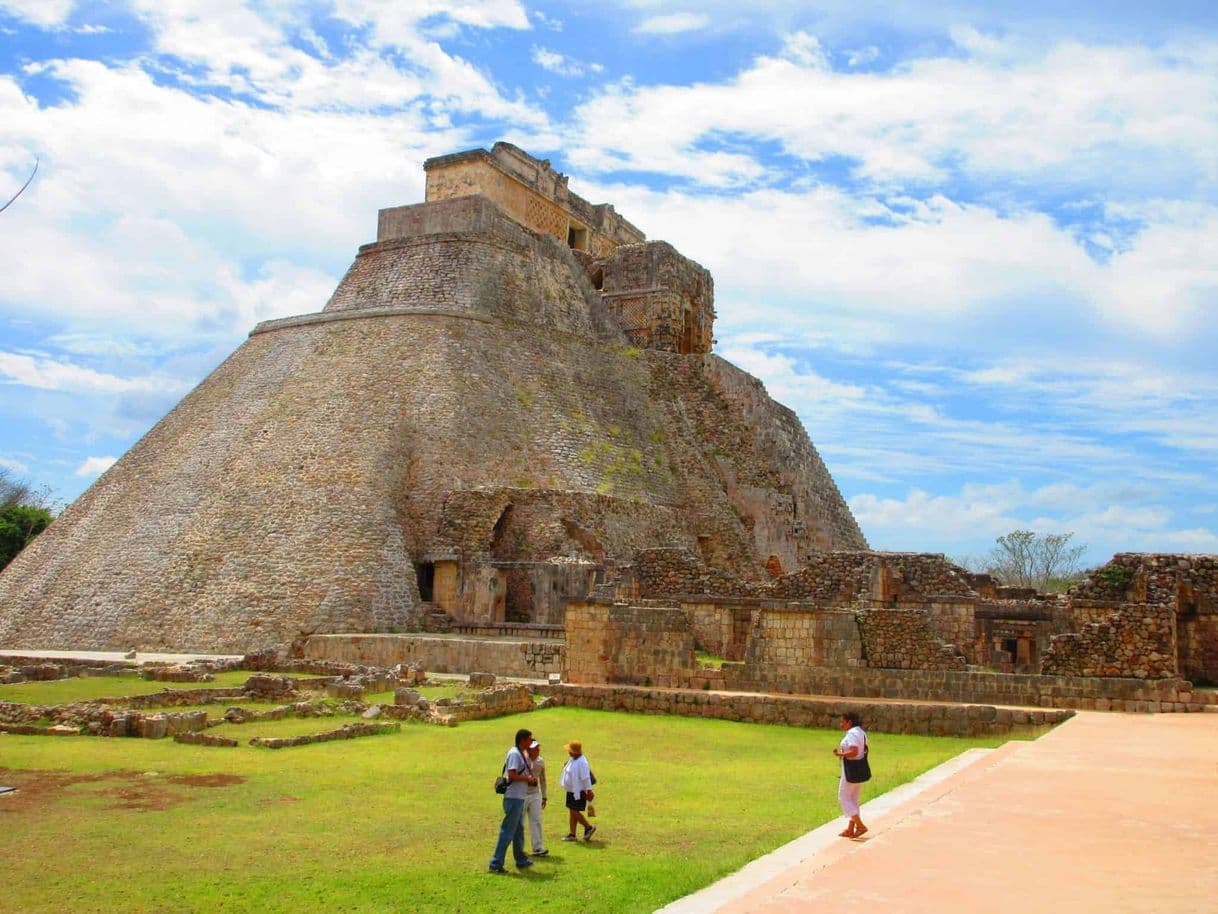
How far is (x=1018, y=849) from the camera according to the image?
664cm

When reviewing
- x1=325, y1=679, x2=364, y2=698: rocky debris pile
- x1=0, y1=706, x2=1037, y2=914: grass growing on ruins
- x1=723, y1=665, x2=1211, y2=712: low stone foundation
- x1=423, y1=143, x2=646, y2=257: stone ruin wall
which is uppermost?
x1=423, y1=143, x2=646, y2=257: stone ruin wall

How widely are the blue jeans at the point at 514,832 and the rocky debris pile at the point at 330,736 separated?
5.32m

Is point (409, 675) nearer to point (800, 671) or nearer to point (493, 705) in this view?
point (493, 705)

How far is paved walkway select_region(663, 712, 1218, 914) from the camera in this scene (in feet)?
18.7

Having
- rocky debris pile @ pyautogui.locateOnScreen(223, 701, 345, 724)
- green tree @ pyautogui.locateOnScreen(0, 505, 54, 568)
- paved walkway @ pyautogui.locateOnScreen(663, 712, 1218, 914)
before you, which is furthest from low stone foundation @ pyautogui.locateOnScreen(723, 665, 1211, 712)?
green tree @ pyautogui.locateOnScreen(0, 505, 54, 568)

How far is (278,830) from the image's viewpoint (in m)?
8.32

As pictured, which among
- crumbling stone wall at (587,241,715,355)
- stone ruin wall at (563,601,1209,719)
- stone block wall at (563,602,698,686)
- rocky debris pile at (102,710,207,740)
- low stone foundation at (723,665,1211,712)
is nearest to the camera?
rocky debris pile at (102,710,207,740)

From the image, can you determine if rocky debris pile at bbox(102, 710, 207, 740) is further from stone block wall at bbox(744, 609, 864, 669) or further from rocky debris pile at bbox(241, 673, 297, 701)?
stone block wall at bbox(744, 609, 864, 669)

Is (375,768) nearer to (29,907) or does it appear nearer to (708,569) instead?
(29,907)

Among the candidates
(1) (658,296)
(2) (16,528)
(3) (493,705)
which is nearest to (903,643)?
(3) (493,705)

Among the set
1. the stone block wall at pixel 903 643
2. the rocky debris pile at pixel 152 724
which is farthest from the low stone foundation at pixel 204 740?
the stone block wall at pixel 903 643

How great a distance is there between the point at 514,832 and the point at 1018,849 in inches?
117

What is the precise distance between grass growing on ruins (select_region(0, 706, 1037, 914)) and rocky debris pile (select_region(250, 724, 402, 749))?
0.14 meters

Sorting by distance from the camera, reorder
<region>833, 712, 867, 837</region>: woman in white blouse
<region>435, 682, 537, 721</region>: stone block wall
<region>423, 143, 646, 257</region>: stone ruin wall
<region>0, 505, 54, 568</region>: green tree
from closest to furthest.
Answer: <region>833, 712, 867, 837</region>: woman in white blouse
<region>435, 682, 537, 721</region>: stone block wall
<region>423, 143, 646, 257</region>: stone ruin wall
<region>0, 505, 54, 568</region>: green tree
